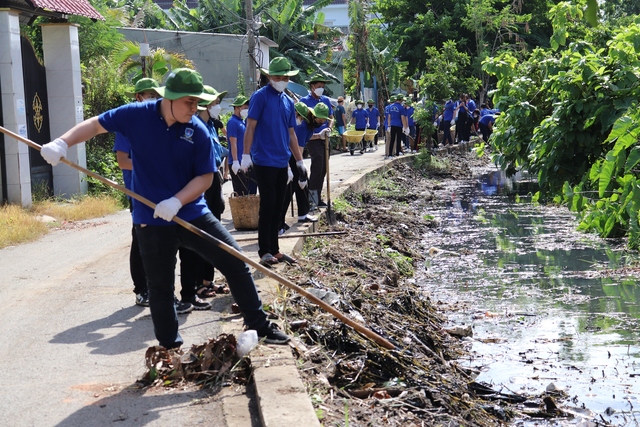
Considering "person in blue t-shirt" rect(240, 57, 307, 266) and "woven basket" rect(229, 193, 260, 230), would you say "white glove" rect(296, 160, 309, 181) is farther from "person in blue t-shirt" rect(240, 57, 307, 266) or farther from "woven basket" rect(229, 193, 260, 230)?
"person in blue t-shirt" rect(240, 57, 307, 266)

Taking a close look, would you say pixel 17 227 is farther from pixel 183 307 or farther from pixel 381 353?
pixel 381 353

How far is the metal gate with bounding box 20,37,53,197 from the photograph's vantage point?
14.5 m

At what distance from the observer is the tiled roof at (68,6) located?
13832mm

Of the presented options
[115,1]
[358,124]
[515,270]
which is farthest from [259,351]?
[115,1]

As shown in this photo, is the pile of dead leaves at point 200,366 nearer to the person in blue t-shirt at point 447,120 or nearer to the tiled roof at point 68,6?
the tiled roof at point 68,6

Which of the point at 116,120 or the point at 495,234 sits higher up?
the point at 116,120

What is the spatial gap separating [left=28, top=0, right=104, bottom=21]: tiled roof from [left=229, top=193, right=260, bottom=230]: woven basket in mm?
5529

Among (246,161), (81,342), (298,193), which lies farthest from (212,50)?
(81,342)

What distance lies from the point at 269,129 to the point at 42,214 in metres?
6.44

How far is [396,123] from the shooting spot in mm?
24141

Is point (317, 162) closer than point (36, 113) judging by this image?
Yes

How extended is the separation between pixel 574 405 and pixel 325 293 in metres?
2.01

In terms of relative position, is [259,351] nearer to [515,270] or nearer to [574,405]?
[574,405]

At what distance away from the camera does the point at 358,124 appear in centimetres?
2891
